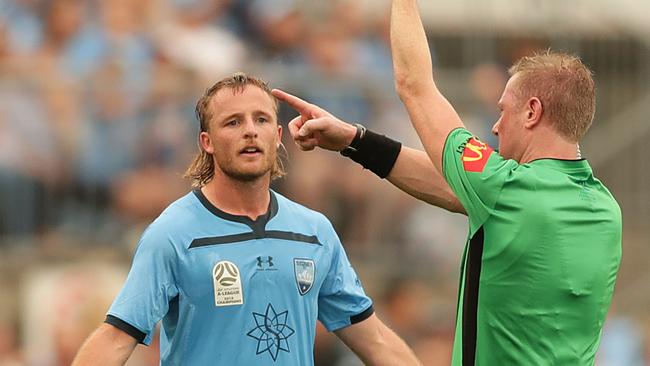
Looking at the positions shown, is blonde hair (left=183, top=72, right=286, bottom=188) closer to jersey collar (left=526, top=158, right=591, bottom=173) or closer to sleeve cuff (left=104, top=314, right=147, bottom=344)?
sleeve cuff (left=104, top=314, right=147, bottom=344)

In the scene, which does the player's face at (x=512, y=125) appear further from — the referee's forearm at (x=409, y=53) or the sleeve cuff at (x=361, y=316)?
the sleeve cuff at (x=361, y=316)

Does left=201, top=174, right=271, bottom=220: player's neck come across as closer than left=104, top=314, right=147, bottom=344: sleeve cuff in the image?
No

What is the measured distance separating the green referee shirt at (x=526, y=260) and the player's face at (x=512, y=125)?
0.39 feet

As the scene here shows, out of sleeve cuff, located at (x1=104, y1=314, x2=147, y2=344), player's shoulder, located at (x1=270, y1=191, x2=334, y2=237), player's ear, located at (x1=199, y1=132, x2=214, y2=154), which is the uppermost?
player's ear, located at (x1=199, y1=132, x2=214, y2=154)

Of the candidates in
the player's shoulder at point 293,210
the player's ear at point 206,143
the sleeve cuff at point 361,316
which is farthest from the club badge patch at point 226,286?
the sleeve cuff at point 361,316

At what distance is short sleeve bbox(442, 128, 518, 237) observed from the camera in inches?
241

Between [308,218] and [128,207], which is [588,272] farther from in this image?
[128,207]

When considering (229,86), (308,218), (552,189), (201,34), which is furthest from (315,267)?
(201,34)

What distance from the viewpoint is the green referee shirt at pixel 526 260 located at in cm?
610

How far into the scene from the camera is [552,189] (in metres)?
6.16

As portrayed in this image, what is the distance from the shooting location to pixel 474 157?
20.1 ft

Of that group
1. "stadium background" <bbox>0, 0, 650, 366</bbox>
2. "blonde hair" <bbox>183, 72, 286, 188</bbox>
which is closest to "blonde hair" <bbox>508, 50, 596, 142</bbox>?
"blonde hair" <bbox>183, 72, 286, 188</bbox>

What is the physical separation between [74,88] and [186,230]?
17.1ft

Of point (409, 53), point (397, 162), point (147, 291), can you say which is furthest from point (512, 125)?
point (147, 291)
